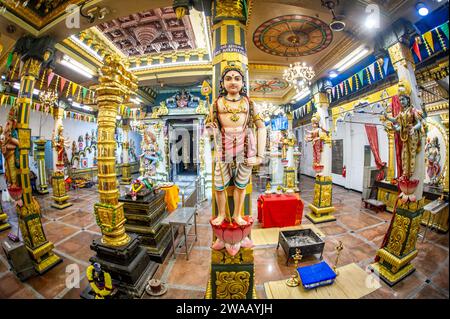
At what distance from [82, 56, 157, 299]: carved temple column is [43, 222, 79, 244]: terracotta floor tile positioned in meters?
2.82

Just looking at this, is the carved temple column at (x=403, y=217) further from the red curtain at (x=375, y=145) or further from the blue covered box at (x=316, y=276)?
the red curtain at (x=375, y=145)

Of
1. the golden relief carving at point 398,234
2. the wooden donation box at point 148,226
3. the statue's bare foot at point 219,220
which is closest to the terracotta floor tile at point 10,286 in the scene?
the wooden donation box at point 148,226

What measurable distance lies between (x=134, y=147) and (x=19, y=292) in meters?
14.8

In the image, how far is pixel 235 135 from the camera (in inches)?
81.7

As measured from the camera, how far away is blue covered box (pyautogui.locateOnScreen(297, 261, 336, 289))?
3.04 metres

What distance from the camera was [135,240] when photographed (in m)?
3.49

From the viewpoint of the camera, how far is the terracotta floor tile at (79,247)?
4.18 meters

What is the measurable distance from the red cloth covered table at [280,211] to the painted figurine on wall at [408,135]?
2558 millimetres

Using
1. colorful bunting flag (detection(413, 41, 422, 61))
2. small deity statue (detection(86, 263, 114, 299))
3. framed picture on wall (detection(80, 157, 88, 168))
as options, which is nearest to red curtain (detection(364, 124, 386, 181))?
colorful bunting flag (detection(413, 41, 422, 61))

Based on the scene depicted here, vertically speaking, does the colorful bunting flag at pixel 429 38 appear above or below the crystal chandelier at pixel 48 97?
below

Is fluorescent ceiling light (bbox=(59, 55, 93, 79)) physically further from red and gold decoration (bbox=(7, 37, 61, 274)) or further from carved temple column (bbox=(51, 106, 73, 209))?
carved temple column (bbox=(51, 106, 73, 209))

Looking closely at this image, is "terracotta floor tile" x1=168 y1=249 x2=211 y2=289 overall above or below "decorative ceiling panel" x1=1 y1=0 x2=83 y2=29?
below
